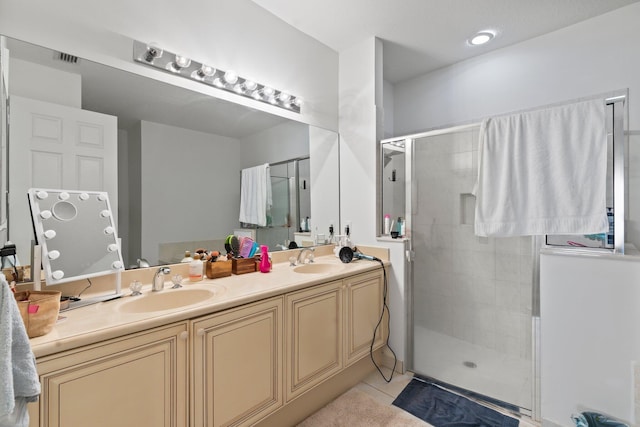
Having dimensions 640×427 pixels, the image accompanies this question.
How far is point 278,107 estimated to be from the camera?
2172 mm

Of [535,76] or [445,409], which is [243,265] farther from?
[535,76]

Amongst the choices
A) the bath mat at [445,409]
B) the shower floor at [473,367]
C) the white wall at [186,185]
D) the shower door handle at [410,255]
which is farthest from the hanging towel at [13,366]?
the shower floor at [473,367]

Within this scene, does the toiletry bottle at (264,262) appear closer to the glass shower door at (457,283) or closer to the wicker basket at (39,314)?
the wicker basket at (39,314)

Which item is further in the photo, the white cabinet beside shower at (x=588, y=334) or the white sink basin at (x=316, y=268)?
the white sink basin at (x=316, y=268)

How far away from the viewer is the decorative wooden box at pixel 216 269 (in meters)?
1.67

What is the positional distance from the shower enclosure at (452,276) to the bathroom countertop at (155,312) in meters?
0.76

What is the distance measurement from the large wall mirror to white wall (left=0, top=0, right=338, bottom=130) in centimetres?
6

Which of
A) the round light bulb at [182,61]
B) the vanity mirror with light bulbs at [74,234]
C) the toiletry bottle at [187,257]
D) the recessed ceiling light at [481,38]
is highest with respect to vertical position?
the recessed ceiling light at [481,38]

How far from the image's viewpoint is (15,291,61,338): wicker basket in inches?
35.8

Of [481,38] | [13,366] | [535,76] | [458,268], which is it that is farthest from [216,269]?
[535,76]

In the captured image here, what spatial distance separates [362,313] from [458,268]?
0.85 meters

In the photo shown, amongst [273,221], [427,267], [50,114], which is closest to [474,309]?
[427,267]

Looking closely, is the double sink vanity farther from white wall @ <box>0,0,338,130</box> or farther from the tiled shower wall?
white wall @ <box>0,0,338,130</box>

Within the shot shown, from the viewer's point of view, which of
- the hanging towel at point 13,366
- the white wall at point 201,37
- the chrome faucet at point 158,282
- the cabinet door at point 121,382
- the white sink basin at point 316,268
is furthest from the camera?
the white sink basin at point 316,268
